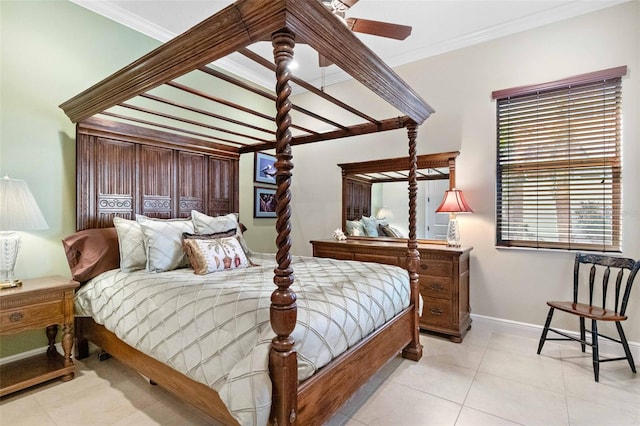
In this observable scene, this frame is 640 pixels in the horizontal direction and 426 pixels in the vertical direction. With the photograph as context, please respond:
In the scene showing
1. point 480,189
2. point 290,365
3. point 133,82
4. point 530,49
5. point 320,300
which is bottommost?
point 290,365

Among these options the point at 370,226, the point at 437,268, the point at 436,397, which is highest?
the point at 370,226

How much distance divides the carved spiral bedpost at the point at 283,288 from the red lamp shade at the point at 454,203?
2.40 metres

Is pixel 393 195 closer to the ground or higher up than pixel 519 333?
higher up

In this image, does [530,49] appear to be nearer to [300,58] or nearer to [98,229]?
[300,58]

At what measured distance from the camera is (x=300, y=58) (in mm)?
3865

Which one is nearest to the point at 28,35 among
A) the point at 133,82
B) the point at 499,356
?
the point at 133,82

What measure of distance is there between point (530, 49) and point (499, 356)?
9.43 feet

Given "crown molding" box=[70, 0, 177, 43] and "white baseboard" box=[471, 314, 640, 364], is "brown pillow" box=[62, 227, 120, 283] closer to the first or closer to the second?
"crown molding" box=[70, 0, 177, 43]

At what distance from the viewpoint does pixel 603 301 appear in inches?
97.1

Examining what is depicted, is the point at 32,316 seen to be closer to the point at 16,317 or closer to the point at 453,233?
the point at 16,317

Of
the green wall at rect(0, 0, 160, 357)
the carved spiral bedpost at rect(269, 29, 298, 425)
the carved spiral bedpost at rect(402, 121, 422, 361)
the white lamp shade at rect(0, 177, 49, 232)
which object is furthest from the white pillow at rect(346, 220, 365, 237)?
the white lamp shade at rect(0, 177, 49, 232)

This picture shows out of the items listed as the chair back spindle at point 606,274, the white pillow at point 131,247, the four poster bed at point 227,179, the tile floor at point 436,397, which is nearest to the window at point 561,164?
the chair back spindle at point 606,274

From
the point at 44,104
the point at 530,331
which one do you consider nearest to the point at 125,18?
the point at 44,104

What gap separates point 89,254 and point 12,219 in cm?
54
